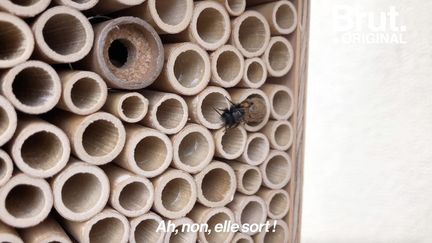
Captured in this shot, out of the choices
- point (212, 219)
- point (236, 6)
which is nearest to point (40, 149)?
point (212, 219)

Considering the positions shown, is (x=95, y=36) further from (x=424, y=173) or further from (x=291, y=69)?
(x=424, y=173)

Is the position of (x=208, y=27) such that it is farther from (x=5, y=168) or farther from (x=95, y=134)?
(x=5, y=168)

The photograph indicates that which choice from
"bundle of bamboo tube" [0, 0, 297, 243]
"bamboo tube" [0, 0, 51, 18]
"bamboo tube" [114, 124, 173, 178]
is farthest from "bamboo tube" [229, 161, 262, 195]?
"bamboo tube" [0, 0, 51, 18]

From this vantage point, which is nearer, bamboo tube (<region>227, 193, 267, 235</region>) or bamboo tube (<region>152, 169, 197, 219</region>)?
bamboo tube (<region>152, 169, 197, 219</region>)

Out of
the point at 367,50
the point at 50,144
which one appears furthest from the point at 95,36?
the point at 367,50

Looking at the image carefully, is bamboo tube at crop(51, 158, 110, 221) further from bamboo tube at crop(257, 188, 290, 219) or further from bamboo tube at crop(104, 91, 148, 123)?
bamboo tube at crop(257, 188, 290, 219)
